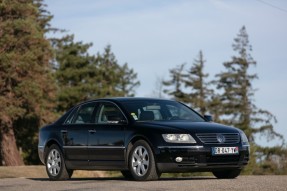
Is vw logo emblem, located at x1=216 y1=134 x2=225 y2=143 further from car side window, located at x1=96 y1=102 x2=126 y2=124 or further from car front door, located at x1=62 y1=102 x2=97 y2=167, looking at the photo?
car front door, located at x1=62 y1=102 x2=97 y2=167

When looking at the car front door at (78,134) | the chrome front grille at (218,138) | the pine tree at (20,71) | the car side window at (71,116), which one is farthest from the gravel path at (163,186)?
the pine tree at (20,71)

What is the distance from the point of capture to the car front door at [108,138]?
14.1 meters

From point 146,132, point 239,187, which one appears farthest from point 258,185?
point 146,132

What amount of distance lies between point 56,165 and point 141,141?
8.63ft

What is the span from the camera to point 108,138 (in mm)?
14375

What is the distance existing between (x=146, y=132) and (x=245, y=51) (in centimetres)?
7538

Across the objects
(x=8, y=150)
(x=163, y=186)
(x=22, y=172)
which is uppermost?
(x=163, y=186)

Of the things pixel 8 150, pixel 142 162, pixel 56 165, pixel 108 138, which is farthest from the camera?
pixel 8 150

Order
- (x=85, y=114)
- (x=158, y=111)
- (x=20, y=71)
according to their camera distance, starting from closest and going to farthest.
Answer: (x=158, y=111)
(x=85, y=114)
(x=20, y=71)

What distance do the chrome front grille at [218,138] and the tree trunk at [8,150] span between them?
3063 centimetres

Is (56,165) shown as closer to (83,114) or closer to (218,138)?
(83,114)

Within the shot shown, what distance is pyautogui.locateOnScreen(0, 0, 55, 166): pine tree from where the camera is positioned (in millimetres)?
40906

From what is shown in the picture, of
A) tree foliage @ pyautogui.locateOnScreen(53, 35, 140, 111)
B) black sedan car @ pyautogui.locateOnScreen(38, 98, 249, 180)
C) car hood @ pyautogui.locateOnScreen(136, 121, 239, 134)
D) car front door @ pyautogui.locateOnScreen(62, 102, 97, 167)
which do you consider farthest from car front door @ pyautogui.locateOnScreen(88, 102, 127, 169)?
tree foliage @ pyautogui.locateOnScreen(53, 35, 140, 111)

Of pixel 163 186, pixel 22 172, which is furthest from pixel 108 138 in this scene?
pixel 22 172
